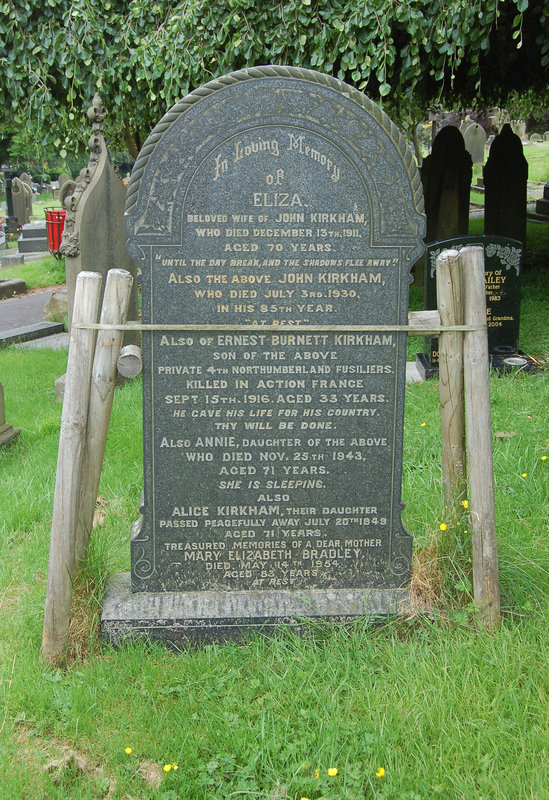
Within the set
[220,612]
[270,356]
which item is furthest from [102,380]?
[220,612]

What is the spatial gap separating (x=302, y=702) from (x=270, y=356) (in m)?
1.36

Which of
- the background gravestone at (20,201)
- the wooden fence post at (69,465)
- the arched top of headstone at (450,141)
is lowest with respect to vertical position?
the wooden fence post at (69,465)

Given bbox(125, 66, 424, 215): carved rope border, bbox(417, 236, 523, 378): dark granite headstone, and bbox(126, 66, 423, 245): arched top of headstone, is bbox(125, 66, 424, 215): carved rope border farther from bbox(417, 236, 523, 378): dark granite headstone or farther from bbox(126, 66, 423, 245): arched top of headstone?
bbox(417, 236, 523, 378): dark granite headstone

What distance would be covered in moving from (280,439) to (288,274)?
700 millimetres

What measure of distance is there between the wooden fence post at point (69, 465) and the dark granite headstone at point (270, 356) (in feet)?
0.68

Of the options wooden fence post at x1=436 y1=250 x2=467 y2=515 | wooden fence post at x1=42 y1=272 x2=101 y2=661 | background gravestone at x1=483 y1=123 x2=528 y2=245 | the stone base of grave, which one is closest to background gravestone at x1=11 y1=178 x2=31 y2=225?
background gravestone at x1=483 y1=123 x2=528 y2=245

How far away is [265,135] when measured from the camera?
121 inches

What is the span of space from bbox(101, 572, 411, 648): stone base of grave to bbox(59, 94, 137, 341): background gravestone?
4.06 metres

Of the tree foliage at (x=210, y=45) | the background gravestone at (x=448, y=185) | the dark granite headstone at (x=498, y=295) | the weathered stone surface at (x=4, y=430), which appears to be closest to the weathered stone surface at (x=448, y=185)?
the background gravestone at (x=448, y=185)

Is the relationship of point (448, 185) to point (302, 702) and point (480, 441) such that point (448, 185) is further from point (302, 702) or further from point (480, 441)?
point (302, 702)

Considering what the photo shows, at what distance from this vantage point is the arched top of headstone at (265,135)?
3029 mm

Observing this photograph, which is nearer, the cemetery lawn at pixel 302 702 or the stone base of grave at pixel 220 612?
the cemetery lawn at pixel 302 702

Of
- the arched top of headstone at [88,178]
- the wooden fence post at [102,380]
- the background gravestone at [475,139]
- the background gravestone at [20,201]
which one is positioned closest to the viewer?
the wooden fence post at [102,380]

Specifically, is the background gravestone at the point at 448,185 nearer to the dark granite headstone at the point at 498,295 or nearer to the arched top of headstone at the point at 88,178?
the dark granite headstone at the point at 498,295
